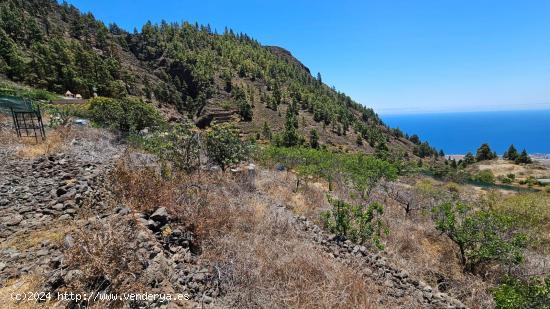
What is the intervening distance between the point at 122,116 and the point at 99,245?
49.9 feet

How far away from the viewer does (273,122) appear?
2734 inches

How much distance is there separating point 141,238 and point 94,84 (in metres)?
53.0

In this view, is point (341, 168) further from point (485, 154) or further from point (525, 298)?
point (485, 154)

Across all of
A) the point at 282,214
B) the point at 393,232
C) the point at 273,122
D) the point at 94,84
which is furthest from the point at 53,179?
the point at 273,122

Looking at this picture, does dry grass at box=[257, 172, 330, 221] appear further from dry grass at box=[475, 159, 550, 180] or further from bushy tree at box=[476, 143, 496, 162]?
bushy tree at box=[476, 143, 496, 162]

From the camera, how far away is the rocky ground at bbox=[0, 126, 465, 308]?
313 centimetres

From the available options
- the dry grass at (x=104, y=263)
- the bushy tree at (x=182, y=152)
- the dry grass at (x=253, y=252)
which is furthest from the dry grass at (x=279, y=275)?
the bushy tree at (x=182, y=152)

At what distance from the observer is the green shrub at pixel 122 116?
16172mm

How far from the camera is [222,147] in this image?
10250mm

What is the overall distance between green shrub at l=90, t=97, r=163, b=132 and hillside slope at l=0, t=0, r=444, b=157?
29.5 metres

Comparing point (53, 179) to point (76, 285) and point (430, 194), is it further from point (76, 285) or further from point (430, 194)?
point (430, 194)

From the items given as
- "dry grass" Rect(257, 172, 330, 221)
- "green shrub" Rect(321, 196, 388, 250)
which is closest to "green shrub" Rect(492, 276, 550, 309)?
"green shrub" Rect(321, 196, 388, 250)

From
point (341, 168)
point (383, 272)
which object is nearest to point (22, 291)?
point (383, 272)

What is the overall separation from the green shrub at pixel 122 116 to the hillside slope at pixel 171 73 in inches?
1161
